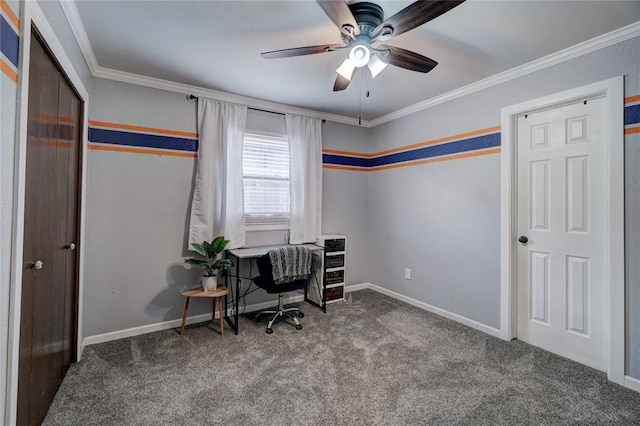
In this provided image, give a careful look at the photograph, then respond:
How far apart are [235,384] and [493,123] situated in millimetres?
3185

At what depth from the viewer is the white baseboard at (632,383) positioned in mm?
1982

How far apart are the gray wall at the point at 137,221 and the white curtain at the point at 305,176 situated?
3.82 ft

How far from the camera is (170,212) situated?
9.79 ft

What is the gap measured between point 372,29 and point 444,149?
1.87m

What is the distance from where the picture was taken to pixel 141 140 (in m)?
2.84

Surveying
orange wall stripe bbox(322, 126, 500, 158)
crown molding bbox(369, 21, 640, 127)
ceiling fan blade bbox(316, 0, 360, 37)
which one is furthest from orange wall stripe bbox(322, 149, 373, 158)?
ceiling fan blade bbox(316, 0, 360, 37)

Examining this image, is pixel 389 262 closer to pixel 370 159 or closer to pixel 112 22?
pixel 370 159

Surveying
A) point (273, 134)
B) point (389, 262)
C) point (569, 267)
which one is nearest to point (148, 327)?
point (273, 134)

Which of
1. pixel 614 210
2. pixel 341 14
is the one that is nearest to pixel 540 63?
pixel 614 210

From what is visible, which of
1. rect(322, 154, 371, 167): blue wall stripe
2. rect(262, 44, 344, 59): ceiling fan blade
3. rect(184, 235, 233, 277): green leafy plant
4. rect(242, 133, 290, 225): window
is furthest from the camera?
rect(322, 154, 371, 167): blue wall stripe

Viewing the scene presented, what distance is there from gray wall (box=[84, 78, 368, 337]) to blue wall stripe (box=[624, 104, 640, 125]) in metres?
3.64

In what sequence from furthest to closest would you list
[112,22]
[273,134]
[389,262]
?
[389,262] → [273,134] → [112,22]

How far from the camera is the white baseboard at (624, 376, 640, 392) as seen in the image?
1982mm

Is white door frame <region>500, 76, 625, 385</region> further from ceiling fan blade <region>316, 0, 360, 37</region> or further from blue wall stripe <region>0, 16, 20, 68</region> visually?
blue wall stripe <region>0, 16, 20, 68</region>
